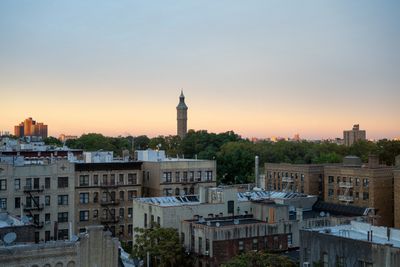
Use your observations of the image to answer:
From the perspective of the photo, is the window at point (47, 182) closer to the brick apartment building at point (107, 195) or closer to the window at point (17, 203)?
the window at point (17, 203)

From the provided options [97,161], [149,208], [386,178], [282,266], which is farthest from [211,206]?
[386,178]

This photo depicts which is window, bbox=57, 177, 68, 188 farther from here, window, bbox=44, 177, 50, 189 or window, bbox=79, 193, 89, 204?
window, bbox=79, 193, 89, 204

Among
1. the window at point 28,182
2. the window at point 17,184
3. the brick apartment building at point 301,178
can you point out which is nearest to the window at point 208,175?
the brick apartment building at point 301,178

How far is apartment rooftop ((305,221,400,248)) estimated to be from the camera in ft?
135

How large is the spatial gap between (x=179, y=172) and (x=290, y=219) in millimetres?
27010

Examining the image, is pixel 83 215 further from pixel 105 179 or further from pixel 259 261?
pixel 259 261

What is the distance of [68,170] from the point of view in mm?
71750

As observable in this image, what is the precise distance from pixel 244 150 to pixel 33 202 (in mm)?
77670

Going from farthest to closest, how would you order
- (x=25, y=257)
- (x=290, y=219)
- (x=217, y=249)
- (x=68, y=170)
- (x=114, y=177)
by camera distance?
(x=114, y=177), (x=68, y=170), (x=290, y=219), (x=217, y=249), (x=25, y=257)

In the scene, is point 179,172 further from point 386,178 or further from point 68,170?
point 386,178

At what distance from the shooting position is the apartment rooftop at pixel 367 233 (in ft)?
135

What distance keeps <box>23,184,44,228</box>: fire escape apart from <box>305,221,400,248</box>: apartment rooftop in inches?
1534

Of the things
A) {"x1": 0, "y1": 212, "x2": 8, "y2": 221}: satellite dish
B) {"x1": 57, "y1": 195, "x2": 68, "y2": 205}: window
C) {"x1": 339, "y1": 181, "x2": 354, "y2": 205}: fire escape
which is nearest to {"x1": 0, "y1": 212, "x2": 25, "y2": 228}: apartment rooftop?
{"x1": 0, "y1": 212, "x2": 8, "y2": 221}: satellite dish

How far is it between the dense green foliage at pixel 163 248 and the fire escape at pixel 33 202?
20.5 m
